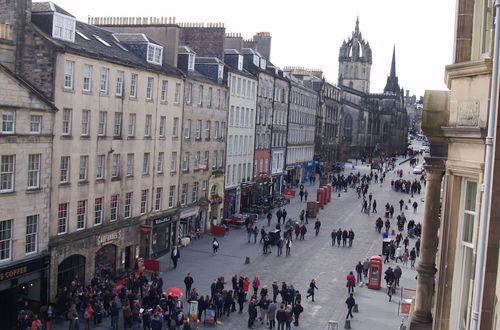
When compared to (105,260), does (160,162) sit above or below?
above

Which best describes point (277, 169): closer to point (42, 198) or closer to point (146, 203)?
point (146, 203)

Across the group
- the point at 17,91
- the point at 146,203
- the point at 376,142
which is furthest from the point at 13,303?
the point at 376,142

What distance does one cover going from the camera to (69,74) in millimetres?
28422

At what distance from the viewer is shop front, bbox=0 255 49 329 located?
80.3 ft

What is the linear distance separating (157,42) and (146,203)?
11.2 metres

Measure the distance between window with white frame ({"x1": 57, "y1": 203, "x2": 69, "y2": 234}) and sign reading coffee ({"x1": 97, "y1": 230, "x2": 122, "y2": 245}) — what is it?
2723 mm

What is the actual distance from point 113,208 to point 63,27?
32.5ft

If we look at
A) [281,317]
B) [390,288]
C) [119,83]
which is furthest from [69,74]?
[390,288]

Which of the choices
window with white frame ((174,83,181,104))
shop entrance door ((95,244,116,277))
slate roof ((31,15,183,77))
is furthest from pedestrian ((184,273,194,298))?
window with white frame ((174,83,181,104))

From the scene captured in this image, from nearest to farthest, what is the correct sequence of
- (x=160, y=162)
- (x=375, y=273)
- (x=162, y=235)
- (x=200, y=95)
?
(x=375, y=273) → (x=160, y=162) → (x=162, y=235) → (x=200, y=95)

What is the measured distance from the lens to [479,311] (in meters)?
7.11

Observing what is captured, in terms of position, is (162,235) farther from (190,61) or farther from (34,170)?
(34,170)

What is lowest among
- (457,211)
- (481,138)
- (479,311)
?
(479,311)

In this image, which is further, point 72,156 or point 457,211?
point 72,156
